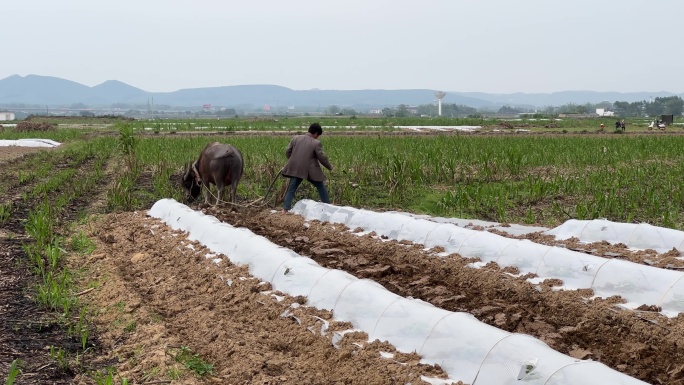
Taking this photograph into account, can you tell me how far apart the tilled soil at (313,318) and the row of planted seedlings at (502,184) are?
3.42 metres

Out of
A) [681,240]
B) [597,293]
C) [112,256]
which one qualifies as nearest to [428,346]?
[597,293]

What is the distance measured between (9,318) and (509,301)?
12.4 ft

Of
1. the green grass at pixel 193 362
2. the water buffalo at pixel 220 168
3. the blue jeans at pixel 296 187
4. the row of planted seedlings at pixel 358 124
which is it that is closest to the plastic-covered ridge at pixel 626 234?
the blue jeans at pixel 296 187

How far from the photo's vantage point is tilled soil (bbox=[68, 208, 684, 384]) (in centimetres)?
427

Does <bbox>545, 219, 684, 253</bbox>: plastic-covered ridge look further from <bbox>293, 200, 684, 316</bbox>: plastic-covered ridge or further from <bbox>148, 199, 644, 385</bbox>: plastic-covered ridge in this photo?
<bbox>148, 199, 644, 385</bbox>: plastic-covered ridge

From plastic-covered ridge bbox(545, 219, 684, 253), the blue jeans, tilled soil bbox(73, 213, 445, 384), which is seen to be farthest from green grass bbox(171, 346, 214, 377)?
the blue jeans

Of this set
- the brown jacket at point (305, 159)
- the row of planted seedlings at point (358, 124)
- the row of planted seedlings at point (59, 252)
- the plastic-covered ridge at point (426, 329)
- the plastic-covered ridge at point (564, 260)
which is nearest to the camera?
the plastic-covered ridge at point (426, 329)

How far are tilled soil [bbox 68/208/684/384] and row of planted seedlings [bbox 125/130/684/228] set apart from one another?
342 centimetres

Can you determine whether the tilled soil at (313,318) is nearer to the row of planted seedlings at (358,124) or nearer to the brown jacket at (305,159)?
the brown jacket at (305,159)

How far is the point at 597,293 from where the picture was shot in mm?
5672

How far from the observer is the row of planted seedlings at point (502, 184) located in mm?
10201

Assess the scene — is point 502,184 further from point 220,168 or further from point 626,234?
point 626,234

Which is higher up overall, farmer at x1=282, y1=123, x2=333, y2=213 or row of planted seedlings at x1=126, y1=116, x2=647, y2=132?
farmer at x1=282, y1=123, x2=333, y2=213

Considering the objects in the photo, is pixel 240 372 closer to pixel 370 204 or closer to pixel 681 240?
pixel 681 240
